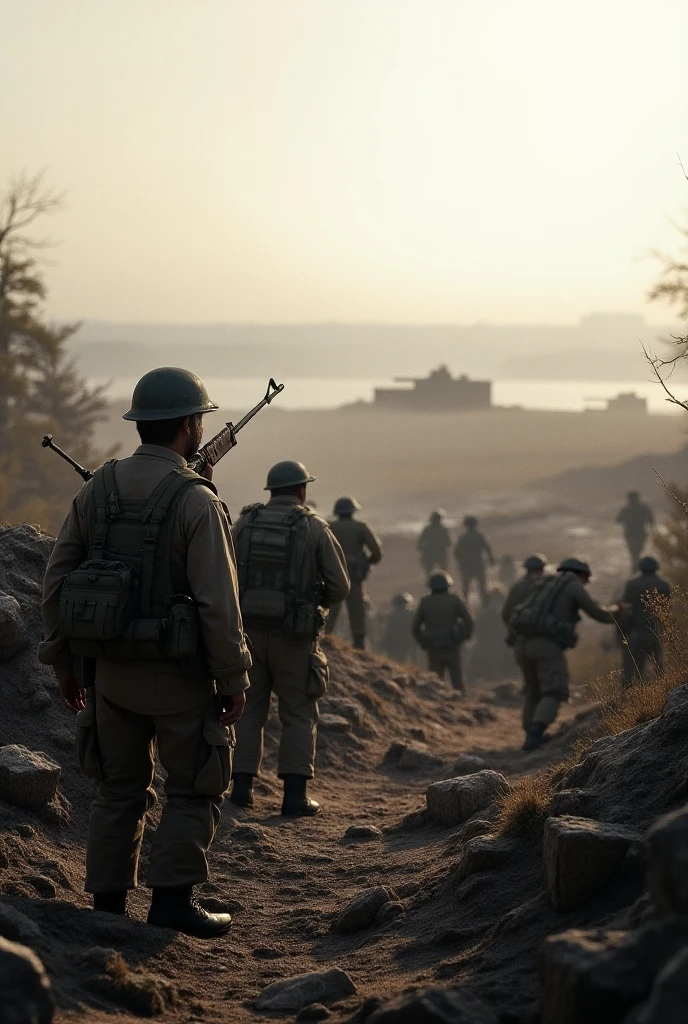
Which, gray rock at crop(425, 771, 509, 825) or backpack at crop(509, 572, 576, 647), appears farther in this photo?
backpack at crop(509, 572, 576, 647)

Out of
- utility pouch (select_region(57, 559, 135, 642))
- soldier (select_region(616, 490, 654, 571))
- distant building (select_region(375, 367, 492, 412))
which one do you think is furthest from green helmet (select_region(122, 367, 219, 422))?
distant building (select_region(375, 367, 492, 412))

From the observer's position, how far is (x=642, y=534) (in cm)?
2922

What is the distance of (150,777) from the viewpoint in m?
4.88

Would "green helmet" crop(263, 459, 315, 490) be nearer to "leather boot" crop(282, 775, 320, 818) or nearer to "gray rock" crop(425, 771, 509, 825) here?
"leather boot" crop(282, 775, 320, 818)

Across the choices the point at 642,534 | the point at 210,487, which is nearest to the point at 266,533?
the point at 210,487

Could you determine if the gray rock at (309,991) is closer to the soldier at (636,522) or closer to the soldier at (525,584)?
the soldier at (525,584)

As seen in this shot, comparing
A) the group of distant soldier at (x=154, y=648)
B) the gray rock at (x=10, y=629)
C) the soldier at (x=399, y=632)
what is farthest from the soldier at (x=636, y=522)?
the group of distant soldier at (x=154, y=648)

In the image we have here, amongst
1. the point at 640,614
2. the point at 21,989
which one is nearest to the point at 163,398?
the point at 21,989

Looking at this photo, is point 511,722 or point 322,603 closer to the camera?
point 322,603

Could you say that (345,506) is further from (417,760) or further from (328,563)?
(328,563)

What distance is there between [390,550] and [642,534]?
1559cm

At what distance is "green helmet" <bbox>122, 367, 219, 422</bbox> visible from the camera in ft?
16.0

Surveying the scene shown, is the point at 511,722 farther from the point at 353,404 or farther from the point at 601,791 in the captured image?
the point at 353,404

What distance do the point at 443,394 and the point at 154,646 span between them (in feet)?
315
